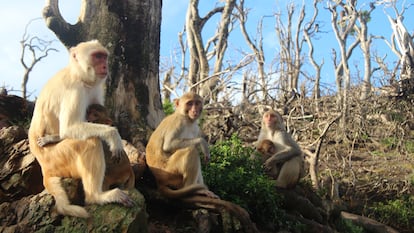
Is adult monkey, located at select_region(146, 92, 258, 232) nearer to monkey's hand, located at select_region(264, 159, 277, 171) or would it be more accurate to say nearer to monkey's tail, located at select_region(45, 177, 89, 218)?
monkey's tail, located at select_region(45, 177, 89, 218)

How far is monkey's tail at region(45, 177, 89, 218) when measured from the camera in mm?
5660

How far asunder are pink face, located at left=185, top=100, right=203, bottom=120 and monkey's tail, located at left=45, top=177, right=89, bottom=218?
7.84 ft

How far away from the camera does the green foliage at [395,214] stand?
13188 millimetres

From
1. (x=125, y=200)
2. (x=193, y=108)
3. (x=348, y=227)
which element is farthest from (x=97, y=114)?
(x=348, y=227)

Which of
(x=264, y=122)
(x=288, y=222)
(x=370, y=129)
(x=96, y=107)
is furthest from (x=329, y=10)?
(x=96, y=107)

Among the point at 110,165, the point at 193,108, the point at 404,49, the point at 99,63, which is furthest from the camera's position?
the point at 404,49

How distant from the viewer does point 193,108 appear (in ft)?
24.7

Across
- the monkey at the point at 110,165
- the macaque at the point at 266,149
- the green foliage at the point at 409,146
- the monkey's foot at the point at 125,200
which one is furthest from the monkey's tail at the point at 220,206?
the green foliage at the point at 409,146

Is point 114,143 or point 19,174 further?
point 19,174

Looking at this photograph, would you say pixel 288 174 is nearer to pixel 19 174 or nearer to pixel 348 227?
pixel 348 227

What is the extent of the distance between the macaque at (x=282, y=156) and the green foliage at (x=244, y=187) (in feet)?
2.93

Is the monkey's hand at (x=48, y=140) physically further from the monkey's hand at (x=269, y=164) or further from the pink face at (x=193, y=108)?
the monkey's hand at (x=269, y=164)

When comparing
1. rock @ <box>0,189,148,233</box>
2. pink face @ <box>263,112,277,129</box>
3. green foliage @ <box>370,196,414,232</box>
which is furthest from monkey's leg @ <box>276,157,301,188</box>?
green foliage @ <box>370,196,414,232</box>

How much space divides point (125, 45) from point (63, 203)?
3.93 metres
